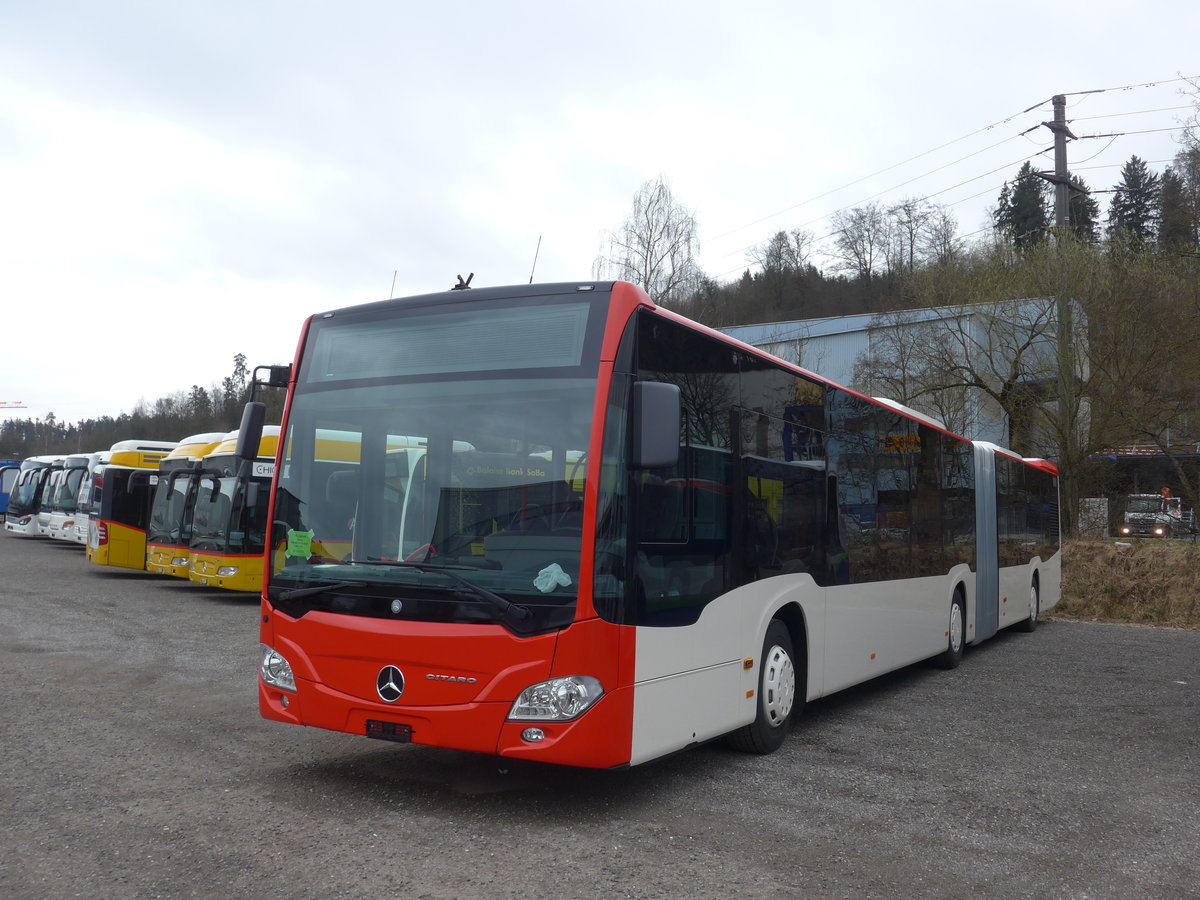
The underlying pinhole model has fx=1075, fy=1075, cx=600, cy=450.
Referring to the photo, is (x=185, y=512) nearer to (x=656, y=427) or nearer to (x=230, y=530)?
(x=230, y=530)

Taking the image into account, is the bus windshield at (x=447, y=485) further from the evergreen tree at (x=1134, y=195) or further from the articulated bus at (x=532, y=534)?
the evergreen tree at (x=1134, y=195)

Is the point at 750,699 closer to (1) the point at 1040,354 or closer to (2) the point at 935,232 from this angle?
(1) the point at 1040,354

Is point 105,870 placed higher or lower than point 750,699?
lower

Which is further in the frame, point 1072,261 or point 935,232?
point 935,232

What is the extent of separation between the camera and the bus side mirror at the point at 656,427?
5.52 m

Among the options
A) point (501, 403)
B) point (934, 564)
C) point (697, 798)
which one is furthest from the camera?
point (934, 564)

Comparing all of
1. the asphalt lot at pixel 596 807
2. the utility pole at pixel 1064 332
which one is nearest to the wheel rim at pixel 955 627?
the asphalt lot at pixel 596 807

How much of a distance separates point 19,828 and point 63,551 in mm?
31977

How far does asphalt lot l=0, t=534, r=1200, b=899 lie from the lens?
4.73 meters

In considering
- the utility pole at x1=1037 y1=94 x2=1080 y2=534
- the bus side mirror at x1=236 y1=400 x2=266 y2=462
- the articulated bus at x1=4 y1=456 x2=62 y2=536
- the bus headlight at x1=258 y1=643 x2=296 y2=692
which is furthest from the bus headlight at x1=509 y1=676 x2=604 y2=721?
the articulated bus at x1=4 y1=456 x2=62 y2=536

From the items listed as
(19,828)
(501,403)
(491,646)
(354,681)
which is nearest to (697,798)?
(491,646)

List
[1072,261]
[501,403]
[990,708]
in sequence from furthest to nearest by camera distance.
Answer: [1072,261] < [990,708] < [501,403]

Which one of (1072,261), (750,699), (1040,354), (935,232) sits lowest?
(750,699)

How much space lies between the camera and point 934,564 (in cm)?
1173
